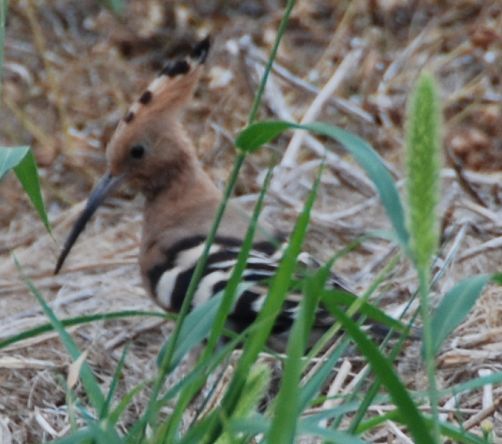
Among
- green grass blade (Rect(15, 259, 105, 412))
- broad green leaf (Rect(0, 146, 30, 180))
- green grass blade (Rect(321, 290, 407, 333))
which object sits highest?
broad green leaf (Rect(0, 146, 30, 180))

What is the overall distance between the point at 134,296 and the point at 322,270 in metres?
1.97

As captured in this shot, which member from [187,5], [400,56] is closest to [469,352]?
[400,56]

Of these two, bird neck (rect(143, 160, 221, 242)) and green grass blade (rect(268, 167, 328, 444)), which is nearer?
green grass blade (rect(268, 167, 328, 444))

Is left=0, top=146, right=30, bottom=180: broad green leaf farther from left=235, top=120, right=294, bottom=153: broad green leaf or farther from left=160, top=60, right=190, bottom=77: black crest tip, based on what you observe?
left=160, top=60, right=190, bottom=77: black crest tip

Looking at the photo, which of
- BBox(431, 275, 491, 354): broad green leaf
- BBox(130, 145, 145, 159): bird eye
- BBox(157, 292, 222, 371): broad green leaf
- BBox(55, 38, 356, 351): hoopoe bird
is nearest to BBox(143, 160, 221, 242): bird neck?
BBox(55, 38, 356, 351): hoopoe bird

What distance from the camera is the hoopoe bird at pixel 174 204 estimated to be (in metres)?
2.77

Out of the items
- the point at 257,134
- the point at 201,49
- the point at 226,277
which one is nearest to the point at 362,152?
the point at 257,134

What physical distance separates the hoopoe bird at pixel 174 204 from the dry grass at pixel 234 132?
18 cm

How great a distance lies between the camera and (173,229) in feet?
10.5

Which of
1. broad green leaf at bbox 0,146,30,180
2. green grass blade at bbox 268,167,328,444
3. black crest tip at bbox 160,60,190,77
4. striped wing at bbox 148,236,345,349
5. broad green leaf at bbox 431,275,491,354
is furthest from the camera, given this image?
black crest tip at bbox 160,60,190,77

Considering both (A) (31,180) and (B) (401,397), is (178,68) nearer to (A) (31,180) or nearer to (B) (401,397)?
(A) (31,180)

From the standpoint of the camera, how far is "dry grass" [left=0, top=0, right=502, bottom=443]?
2766 millimetres

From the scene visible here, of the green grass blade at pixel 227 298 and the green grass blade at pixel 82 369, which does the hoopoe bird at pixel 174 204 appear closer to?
the green grass blade at pixel 82 369

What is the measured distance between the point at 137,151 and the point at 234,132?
1.12 metres
